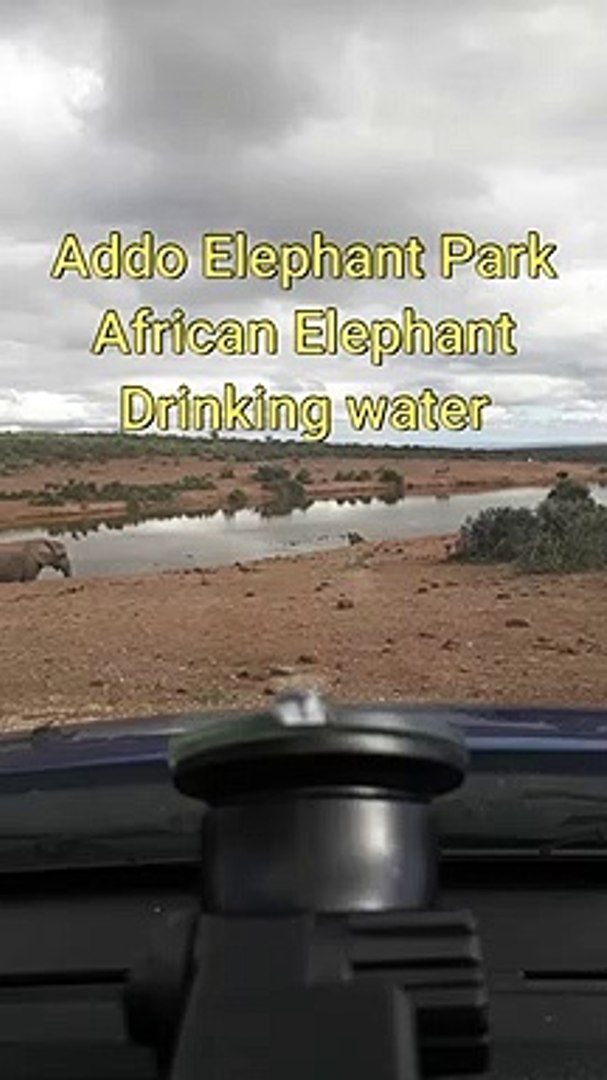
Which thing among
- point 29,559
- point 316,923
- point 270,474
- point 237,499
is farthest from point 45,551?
point 316,923

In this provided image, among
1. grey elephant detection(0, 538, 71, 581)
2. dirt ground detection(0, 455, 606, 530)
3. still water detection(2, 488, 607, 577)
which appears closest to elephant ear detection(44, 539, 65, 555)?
grey elephant detection(0, 538, 71, 581)

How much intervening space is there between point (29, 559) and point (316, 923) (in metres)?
19.3

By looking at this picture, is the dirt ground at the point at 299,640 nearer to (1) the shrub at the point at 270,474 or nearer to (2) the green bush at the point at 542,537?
(2) the green bush at the point at 542,537

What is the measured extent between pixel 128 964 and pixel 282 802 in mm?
493

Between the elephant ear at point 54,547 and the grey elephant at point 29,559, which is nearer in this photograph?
the grey elephant at point 29,559

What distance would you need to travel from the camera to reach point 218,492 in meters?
31.6

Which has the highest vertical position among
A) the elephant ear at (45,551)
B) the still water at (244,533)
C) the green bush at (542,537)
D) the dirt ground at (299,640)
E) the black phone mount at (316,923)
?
the still water at (244,533)

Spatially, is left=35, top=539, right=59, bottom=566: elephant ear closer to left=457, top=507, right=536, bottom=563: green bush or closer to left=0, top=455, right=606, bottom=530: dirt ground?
left=457, top=507, right=536, bottom=563: green bush

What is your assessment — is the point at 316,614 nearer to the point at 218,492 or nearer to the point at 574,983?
the point at 574,983

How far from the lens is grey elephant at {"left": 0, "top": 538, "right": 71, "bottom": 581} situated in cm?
1984

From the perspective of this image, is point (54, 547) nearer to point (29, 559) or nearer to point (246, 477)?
point (29, 559)

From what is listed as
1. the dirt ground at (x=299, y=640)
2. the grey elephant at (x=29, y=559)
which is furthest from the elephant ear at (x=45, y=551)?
the dirt ground at (x=299, y=640)

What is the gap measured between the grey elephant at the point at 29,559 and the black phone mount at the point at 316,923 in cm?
1890

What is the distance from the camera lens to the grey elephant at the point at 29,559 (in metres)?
19.8
